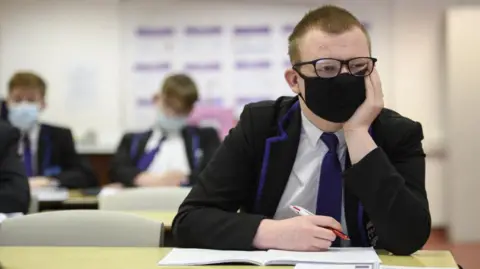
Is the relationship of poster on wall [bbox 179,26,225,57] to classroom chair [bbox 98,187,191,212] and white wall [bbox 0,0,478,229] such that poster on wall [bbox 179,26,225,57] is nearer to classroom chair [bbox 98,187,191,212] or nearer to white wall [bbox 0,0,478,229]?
white wall [bbox 0,0,478,229]

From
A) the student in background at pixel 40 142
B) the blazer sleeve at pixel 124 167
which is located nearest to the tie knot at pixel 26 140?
the student in background at pixel 40 142

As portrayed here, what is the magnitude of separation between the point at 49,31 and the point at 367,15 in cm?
301

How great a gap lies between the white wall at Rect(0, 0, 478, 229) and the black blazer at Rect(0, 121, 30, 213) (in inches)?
129

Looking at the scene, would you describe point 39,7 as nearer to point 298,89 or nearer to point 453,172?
point 453,172

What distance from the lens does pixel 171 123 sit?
4.43m

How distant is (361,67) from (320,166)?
32 centimetres

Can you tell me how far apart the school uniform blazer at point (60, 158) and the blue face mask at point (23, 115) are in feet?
0.79

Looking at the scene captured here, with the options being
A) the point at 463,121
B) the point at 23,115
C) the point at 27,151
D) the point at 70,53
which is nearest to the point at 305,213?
the point at 23,115

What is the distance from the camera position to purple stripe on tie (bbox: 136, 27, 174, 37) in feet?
20.2

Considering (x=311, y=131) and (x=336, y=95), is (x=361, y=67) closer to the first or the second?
(x=336, y=95)

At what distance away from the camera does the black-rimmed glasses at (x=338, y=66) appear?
5.81ft

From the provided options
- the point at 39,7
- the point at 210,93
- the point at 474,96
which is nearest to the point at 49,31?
the point at 39,7

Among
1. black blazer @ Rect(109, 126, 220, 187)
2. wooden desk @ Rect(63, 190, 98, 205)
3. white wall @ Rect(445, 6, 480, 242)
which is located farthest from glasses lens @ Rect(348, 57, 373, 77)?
white wall @ Rect(445, 6, 480, 242)

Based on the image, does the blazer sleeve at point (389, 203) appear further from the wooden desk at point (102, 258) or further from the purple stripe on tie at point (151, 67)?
the purple stripe on tie at point (151, 67)
